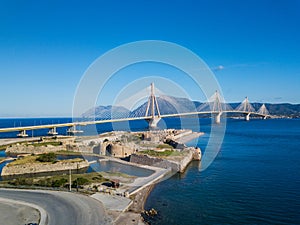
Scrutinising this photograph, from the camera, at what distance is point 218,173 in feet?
57.3

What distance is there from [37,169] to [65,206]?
9705 mm

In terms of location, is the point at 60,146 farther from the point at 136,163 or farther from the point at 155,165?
the point at 155,165

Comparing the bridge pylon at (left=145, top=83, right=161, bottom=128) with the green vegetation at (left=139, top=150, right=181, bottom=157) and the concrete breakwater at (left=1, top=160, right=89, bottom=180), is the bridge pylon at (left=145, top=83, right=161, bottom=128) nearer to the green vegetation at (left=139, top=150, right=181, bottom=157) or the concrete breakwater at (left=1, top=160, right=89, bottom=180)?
the green vegetation at (left=139, top=150, right=181, bottom=157)

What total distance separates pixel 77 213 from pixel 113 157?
1362 centimetres

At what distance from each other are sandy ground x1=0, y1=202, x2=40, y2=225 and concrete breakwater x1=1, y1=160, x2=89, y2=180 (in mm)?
8188

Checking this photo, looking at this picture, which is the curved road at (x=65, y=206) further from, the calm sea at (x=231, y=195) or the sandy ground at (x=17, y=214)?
the calm sea at (x=231, y=195)

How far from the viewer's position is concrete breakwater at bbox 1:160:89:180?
17594mm

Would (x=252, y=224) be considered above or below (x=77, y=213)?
below

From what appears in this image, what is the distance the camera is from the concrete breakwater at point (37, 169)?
57.7ft

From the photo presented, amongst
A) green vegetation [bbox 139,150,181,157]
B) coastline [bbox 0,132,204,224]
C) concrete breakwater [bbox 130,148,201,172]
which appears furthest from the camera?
green vegetation [bbox 139,150,181,157]

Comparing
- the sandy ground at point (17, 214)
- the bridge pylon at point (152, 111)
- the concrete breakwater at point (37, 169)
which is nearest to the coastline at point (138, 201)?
the sandy ground at point (17, 214)

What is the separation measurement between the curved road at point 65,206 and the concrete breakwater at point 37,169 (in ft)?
20.2

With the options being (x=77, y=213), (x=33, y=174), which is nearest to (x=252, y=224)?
(x=77, y=213)

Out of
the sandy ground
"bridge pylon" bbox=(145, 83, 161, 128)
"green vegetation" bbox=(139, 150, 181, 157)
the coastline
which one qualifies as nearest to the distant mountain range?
"bridge pylon" bbox=(145, 83, 161, 128)
